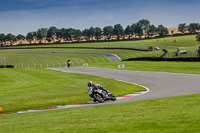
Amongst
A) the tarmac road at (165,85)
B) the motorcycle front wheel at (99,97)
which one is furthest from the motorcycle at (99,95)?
the tarmac road at (165,85)

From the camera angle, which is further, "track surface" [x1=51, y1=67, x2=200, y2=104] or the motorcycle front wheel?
"track surface" [x1=51, y1=67, x2=200, y2=104]

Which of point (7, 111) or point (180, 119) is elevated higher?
point (180, 119)

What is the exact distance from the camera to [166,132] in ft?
22.4

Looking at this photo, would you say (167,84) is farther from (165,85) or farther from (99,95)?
(99,95)

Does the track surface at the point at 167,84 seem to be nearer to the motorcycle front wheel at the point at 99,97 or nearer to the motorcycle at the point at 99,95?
the motorcycle at the point at 99,95

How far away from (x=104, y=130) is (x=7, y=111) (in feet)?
29.7

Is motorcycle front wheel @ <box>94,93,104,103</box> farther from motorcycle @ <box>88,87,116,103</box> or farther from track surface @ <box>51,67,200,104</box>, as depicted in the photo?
track surface @ <box>51,67,200,104</box>

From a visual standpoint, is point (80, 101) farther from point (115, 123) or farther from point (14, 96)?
point (115, 123)

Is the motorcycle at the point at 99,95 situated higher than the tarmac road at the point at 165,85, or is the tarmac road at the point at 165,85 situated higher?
the motorcycle at the point at 99,95

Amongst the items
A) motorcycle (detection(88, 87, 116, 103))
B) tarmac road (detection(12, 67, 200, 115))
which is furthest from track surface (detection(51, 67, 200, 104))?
motorcycle (detection(88, 87, 116, 103))

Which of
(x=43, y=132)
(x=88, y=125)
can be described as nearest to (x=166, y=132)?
(x=88, y=125)

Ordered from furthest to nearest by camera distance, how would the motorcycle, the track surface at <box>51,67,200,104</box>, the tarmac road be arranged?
1. the track surface at <box>51,67,200,104</box>
2. the tarmac road
3. the motorcycle

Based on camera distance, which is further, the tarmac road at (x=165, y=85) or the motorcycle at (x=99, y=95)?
the tarmac road at (x=165, y=85)

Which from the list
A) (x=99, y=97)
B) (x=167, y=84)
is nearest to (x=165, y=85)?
(x=167, y=84)
